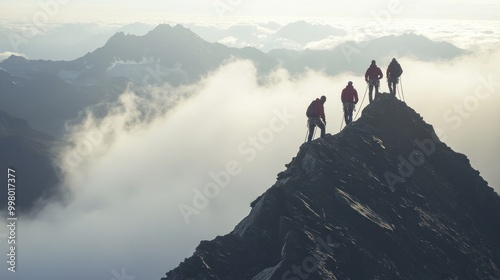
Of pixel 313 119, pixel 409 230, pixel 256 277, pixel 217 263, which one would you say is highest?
pixel 313 119

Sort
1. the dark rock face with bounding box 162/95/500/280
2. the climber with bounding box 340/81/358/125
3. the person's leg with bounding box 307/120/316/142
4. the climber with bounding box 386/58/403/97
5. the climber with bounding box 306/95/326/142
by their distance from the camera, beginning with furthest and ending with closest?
the climber with bounding box 386/58/403/97 < the climber with bounding box 340/81/358/125 < the person's leg with bounding box 307/120/316/142 < the climber with bounding box 306/95/326/142 < the dark rock face with bounding box 162/95/500/280

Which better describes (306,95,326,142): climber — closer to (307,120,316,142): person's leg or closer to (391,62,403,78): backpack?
(307,120,316,142): person's leg

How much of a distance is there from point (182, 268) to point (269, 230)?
24.1 ft

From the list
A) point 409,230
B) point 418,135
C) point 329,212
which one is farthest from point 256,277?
point 418,135

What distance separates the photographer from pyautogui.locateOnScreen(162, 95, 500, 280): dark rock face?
123ft

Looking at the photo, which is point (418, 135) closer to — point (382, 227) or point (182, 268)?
point (382, 227)

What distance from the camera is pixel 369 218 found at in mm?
41531

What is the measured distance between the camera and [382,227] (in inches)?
1625

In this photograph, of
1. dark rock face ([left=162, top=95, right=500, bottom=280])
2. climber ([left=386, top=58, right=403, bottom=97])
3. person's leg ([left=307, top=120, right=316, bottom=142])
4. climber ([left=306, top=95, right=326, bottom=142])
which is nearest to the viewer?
dark rock face ([left=162, top=95, right=500, bottom=280])

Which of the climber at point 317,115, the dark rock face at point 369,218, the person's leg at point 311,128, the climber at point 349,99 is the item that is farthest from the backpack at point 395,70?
the person's leg at point 311,128

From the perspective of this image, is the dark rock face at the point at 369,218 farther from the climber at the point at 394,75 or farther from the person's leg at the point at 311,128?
the climber at the point at 394,75

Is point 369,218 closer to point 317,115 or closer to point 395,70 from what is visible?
point 317,115

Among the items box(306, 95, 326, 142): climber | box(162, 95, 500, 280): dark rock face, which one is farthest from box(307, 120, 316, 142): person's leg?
box(162, 95, 500, 280): dark rock face

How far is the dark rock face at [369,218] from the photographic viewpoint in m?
37.3
